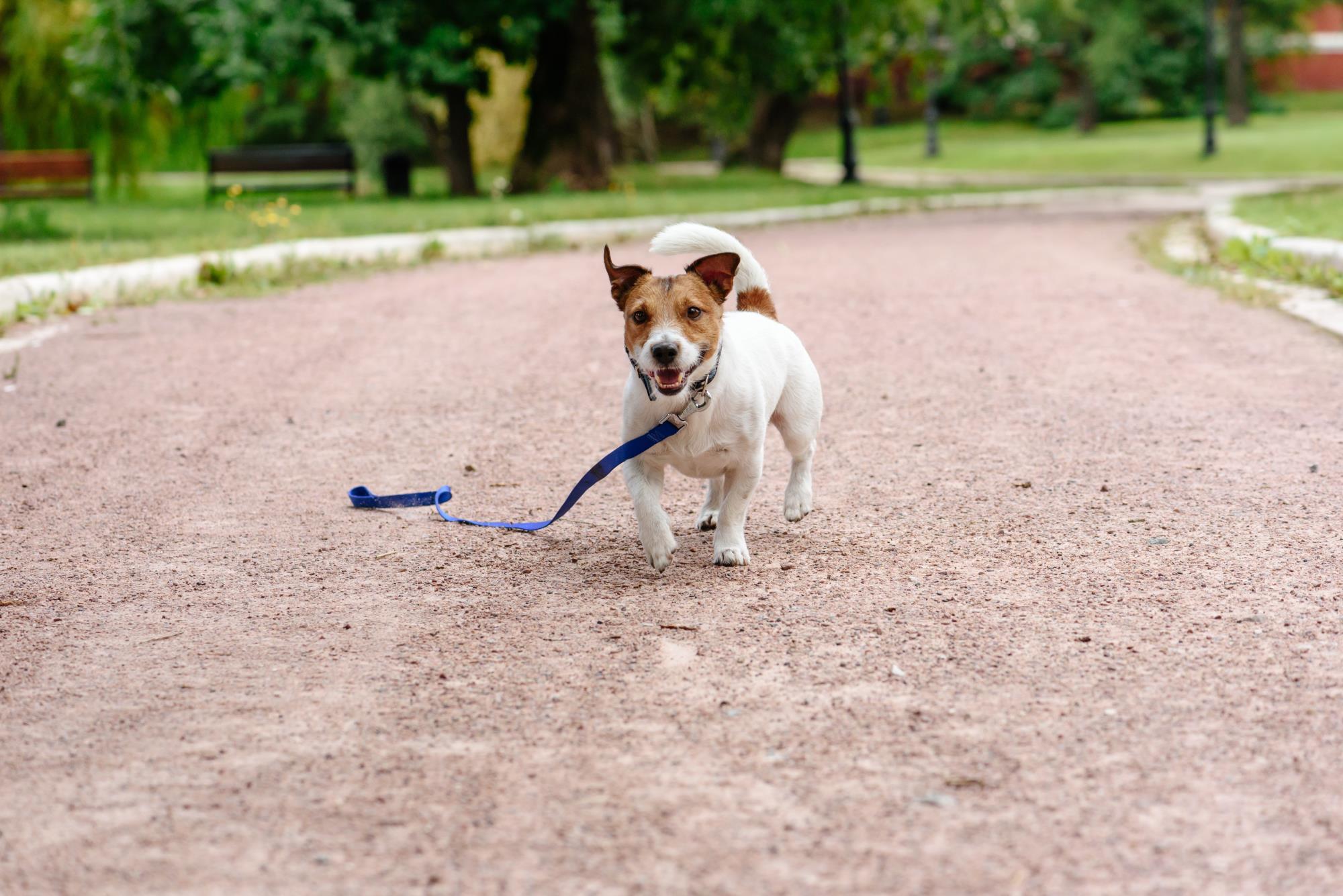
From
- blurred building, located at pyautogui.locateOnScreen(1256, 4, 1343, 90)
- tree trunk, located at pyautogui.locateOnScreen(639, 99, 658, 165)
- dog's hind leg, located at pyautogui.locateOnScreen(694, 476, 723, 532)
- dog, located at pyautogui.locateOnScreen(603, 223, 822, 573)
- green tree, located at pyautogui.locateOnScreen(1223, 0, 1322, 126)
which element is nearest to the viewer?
dog, located at pyautogui.locateOnScreen(603, 223, 822, 573)

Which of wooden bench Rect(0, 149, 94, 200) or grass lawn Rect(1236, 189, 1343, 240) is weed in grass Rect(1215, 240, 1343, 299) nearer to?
grass lawn Rect(1236, 189, 1343, 240)

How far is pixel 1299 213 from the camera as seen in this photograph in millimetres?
18125

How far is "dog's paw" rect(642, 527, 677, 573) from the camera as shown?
→ 4.82 metres

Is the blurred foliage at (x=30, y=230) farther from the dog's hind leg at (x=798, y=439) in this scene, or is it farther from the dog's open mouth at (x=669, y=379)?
the dog's open mouth at (x=669, y=379)

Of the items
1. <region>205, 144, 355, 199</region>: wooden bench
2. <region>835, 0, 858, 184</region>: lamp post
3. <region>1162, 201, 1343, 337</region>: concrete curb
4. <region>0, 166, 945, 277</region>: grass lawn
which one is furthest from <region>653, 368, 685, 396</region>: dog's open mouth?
<region>835, 0, 858, 184</region>: lamp post

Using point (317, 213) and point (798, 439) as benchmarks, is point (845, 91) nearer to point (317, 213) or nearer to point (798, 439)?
point (317, 213)

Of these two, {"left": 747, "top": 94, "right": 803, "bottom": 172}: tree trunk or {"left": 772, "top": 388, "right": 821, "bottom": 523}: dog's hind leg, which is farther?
{"left": 747, "top": 94, "right": 803, "bottom": 172}: tree trunk

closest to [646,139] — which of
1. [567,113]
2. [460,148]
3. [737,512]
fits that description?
[460,148]

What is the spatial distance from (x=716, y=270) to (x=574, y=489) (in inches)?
35.5

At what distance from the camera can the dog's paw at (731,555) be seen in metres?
4.93

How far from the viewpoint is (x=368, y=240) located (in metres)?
16.1

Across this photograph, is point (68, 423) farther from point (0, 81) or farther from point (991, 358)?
point (0, 81)

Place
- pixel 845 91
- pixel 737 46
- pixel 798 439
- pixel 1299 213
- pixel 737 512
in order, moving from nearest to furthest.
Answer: pixel 737 512 < pixel 798 439 < pixel 1299 213 < pixel 737 46 < pixel 845 91

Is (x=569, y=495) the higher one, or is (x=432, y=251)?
(x=432, y=251)
